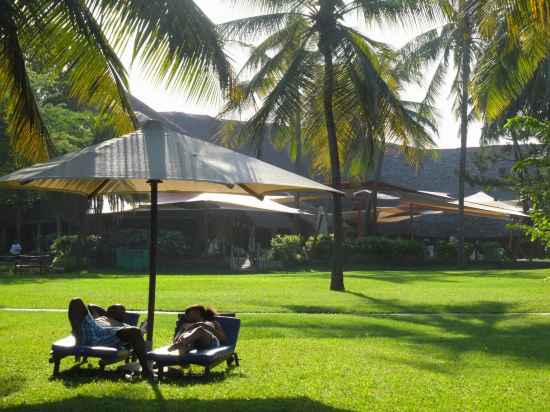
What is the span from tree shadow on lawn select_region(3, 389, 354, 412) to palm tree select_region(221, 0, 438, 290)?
12263 mm

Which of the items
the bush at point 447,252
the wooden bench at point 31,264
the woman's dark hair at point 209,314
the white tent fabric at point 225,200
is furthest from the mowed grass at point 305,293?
the bush at point 447,252

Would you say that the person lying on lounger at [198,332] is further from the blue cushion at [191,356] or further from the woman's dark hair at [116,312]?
the woman's dark hair at [116,312]

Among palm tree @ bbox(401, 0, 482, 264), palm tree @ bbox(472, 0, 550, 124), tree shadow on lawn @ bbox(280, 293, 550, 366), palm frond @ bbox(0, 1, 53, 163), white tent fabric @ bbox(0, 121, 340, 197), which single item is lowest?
tree shadow on lawn @ bbox(280, 293, 550, 366)

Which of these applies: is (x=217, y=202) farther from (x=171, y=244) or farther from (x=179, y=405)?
(x=179, y=405)

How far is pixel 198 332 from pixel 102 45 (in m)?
3.84

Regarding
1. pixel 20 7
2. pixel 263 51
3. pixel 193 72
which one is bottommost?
pixel 193 72

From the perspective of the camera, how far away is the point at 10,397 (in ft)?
24.9

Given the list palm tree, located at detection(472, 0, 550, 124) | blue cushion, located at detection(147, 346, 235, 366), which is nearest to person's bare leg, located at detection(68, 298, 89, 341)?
blue cushion, located at detection(147, 346, 235, 366)

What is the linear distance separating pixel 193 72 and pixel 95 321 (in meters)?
3.02

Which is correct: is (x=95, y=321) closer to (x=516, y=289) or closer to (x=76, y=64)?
(x=76, y=64)

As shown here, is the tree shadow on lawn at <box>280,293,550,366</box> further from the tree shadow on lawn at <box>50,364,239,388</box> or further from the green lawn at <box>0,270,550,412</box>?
the tree shadow on lawn at <box>50,364,239,388</box>

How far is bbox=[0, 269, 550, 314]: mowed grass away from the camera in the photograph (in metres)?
16.8

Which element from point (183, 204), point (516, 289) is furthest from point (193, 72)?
point (183, 204)

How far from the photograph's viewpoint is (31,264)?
2897 centimetres
